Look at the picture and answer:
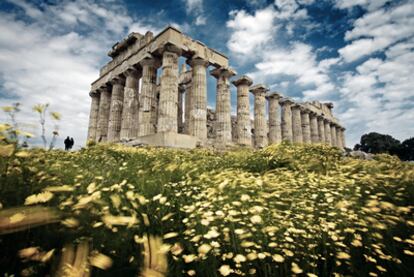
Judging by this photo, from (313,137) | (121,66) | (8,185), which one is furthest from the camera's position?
(313,137)

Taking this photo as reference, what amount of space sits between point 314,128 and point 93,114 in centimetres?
2768

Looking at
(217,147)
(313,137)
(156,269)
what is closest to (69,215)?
(156,269)

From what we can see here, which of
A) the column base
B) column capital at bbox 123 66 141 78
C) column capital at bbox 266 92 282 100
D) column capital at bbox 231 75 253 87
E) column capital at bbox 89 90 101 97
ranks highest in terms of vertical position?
column capital at bbox 266 92 282 100

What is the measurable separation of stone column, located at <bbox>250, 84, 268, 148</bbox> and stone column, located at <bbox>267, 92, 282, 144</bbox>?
2741mm

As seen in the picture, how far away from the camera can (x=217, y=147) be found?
55.9 ft

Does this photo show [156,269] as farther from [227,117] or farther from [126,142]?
[227,117]

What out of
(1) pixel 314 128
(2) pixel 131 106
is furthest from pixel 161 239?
(1) pixel 314 128

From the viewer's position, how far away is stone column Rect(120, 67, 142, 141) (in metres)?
18.2

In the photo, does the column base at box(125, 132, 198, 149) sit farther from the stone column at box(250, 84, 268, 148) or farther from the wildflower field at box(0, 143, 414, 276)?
the wildflower field at box(0, 143, 414, 276)

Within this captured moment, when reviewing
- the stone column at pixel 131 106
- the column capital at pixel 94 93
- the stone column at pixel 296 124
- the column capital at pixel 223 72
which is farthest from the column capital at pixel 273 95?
the column capital at pixel 94 93

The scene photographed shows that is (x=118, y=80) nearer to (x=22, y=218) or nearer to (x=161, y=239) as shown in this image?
(x=161, y=239)

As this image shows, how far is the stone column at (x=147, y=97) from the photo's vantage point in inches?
652

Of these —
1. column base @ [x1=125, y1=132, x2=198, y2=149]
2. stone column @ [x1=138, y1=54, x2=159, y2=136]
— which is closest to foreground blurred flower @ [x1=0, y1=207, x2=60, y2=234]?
column base @ [x1=125, y1=132, x2=198, y2=149]

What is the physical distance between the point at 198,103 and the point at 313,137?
20840 mm
